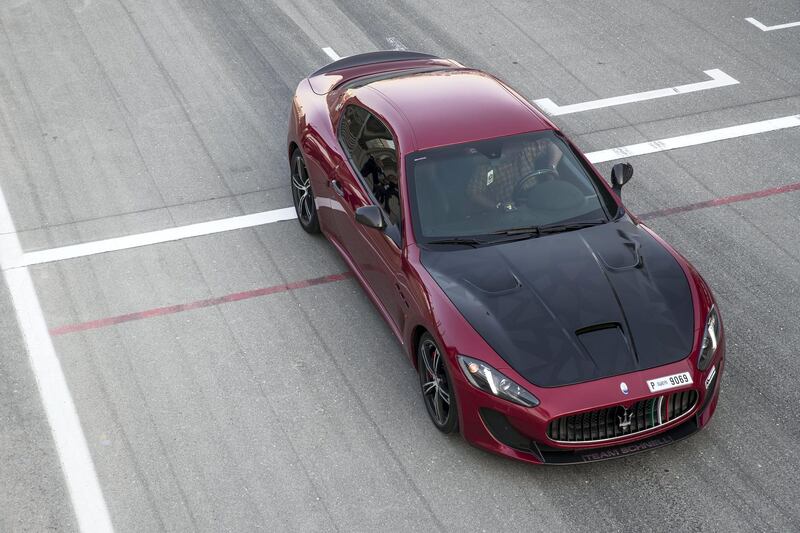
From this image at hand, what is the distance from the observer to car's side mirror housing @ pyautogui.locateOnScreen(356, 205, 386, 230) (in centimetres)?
718

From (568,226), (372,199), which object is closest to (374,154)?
(372,199)

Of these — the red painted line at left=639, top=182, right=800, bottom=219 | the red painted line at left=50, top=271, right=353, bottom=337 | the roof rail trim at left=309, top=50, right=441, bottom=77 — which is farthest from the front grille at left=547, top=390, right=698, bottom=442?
the roof rail trim at left=309, top=50, right=441, bottom=77

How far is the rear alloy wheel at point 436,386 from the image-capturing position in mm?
6539

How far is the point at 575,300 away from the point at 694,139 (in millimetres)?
4843

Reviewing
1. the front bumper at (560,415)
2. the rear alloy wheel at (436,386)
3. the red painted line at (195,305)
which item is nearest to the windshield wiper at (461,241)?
the rear alloy wheel at (436,386)

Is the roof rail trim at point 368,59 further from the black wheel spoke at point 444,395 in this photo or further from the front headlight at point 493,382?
the front headlight at point 493,382

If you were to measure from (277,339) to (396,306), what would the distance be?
110 cm

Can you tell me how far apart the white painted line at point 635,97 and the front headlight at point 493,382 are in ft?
18.5

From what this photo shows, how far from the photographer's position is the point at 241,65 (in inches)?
486

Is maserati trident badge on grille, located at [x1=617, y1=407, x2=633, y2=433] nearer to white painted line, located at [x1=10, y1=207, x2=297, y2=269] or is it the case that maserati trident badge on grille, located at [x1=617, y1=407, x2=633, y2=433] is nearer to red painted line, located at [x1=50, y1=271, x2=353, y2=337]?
red painted line, located at [x1=50, y1=271, x2=353, y2=337]

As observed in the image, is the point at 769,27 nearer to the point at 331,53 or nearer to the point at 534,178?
the point at 331,53

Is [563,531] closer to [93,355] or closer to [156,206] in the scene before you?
[93,355]

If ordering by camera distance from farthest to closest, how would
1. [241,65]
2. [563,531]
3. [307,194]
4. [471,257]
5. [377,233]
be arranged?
1. [241,65]
2. [307,194]
3. [377,233]
4. [471,257]
5. [563,531]

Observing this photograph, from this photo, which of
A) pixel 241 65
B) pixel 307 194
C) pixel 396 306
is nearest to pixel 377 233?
pixel 396 306
